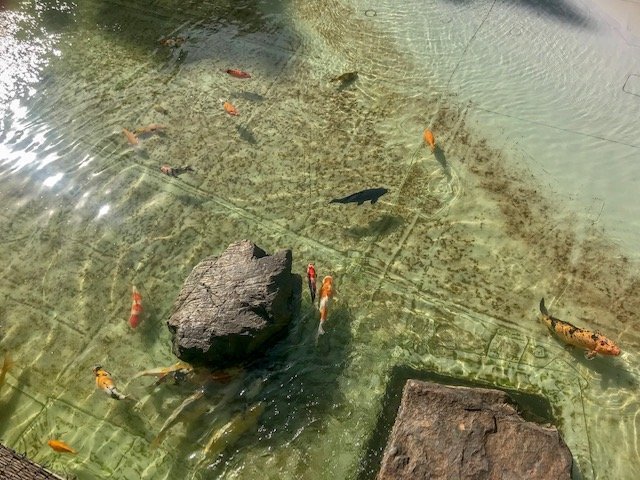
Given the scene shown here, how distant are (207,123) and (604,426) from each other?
5021 mm

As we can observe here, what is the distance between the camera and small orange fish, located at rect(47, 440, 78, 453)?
13.3 ft

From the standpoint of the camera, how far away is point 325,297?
469 centimetres

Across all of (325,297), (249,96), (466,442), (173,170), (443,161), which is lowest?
(466,442)

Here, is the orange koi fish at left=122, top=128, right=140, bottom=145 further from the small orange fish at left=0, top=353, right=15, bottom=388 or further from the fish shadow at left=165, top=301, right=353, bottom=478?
the fish shadow at left=165, top=301, right=353, bottom=478

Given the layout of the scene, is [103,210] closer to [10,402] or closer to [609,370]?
[10,402]

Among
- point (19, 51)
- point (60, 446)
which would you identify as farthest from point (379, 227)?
point (19, 51)

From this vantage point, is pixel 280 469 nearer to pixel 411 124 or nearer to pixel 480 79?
pixel 411 124

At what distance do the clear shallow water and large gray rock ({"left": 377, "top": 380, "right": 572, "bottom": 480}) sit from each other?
37 cm

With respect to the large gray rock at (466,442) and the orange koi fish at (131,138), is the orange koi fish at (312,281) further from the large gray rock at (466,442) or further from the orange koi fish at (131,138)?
the orange koi fish at (131,138)

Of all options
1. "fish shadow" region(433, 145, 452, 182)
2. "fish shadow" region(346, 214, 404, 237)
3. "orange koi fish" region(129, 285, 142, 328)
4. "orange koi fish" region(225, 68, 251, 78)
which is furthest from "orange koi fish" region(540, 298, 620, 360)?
"orange koi fish" region(225, 68, 251, 78)

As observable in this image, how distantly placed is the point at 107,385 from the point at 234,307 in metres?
1.19

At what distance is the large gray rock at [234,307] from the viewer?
4238mm

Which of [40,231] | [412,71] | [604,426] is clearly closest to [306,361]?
[604,426]

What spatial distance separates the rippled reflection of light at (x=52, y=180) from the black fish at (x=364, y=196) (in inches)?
121
